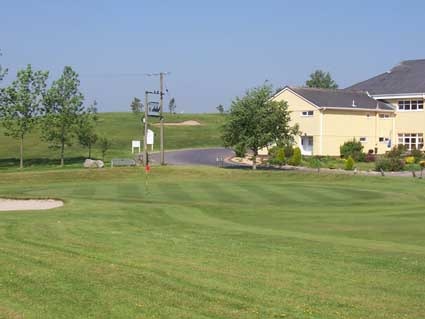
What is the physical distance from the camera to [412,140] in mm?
74688

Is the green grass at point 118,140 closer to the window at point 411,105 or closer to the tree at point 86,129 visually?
the tree at point 86,129

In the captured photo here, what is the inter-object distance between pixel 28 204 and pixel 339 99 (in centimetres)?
4888

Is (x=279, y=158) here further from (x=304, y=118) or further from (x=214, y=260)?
(x=214, y=260)

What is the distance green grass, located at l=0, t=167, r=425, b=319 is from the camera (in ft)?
29.6

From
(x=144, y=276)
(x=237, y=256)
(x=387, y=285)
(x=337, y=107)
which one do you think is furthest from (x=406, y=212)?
(x=337, y=107)

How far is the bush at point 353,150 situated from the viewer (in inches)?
2692

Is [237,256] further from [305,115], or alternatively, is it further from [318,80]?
[318,80]

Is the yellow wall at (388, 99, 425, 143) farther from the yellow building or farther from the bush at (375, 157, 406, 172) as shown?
the bush at (375, 157, 406, 172)

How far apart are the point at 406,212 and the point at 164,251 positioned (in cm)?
1305

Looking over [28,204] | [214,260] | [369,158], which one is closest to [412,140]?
[369,158]

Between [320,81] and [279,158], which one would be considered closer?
[279,158]

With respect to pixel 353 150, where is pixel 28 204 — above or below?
below

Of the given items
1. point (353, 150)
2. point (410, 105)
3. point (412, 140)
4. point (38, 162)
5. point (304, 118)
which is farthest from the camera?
point (410, 105)

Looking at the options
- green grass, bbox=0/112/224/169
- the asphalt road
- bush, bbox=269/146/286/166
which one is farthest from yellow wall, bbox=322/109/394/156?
the asphalt road
